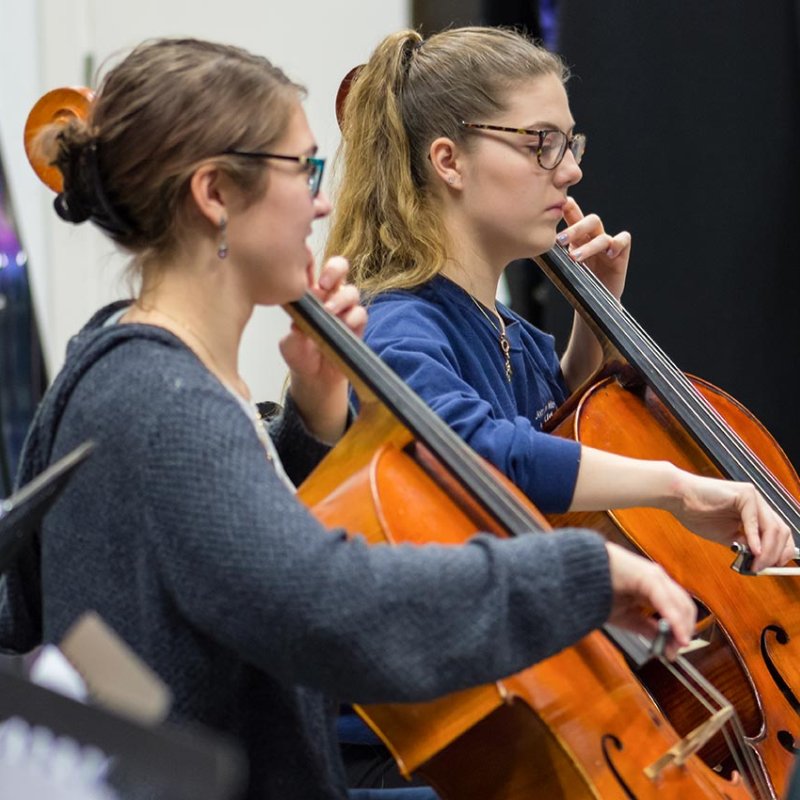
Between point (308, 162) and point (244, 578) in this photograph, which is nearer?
point (244, 578)

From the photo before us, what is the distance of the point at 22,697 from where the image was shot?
708mm

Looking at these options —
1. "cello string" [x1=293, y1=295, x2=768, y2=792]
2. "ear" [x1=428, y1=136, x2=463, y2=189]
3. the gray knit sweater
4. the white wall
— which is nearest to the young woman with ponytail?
"ear" [x1=428, y1=136, x2=463, y2=189]

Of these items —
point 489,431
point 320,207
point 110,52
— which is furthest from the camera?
point 110,52

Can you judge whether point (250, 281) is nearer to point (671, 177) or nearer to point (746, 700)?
point (746, 700)

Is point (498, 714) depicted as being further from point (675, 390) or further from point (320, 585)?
point (675, 390)

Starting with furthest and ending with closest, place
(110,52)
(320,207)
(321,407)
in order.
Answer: (110,52) < (321,407) < (320,207)

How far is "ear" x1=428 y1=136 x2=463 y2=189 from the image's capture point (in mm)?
1684

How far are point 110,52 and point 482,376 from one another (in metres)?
1.96

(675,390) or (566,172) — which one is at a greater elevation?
(566,172)

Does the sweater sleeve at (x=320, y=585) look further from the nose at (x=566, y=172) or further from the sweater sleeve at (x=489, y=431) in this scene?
the nose at (x=566, y=172)

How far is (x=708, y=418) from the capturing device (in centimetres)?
164

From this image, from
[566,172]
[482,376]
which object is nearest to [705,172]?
[566,172]

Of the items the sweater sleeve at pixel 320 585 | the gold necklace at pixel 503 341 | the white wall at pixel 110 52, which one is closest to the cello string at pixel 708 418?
the gold necklace at pixel 503 341

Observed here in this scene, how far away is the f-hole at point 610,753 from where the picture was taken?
1128 mm
